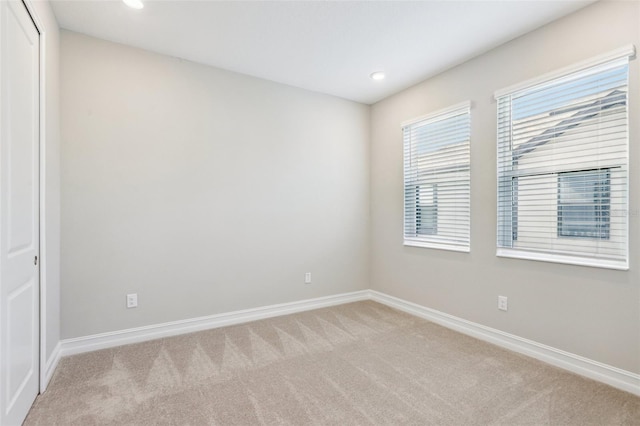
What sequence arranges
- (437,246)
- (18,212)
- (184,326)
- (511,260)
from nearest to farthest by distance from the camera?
(18,212) < (511,260) < (184,326) < (437,246)

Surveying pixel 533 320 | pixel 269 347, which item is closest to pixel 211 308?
pixel 269 347

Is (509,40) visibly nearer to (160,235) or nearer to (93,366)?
(160,235)

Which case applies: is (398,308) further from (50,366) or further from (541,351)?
(50,366)

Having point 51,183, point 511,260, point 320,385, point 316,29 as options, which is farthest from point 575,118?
point 51,183

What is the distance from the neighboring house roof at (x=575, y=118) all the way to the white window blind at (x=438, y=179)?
1.81 feet

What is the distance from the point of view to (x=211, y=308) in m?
3.17

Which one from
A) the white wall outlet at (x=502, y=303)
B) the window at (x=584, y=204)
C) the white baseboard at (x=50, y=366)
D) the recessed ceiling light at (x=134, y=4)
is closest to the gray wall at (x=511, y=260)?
the white wall outlet at (x=502, y=303)

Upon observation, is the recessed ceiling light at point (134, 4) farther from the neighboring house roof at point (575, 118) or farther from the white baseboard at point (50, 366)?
the neighboring house roof at point (575, 118)

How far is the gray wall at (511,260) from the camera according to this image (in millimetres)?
2080

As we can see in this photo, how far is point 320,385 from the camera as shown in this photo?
2.13 m

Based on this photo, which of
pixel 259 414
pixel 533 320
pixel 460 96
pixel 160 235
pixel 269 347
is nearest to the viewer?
pixel 259 414

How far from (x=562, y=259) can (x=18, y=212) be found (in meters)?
3.66

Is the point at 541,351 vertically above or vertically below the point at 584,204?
below

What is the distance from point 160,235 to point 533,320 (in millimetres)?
3374
